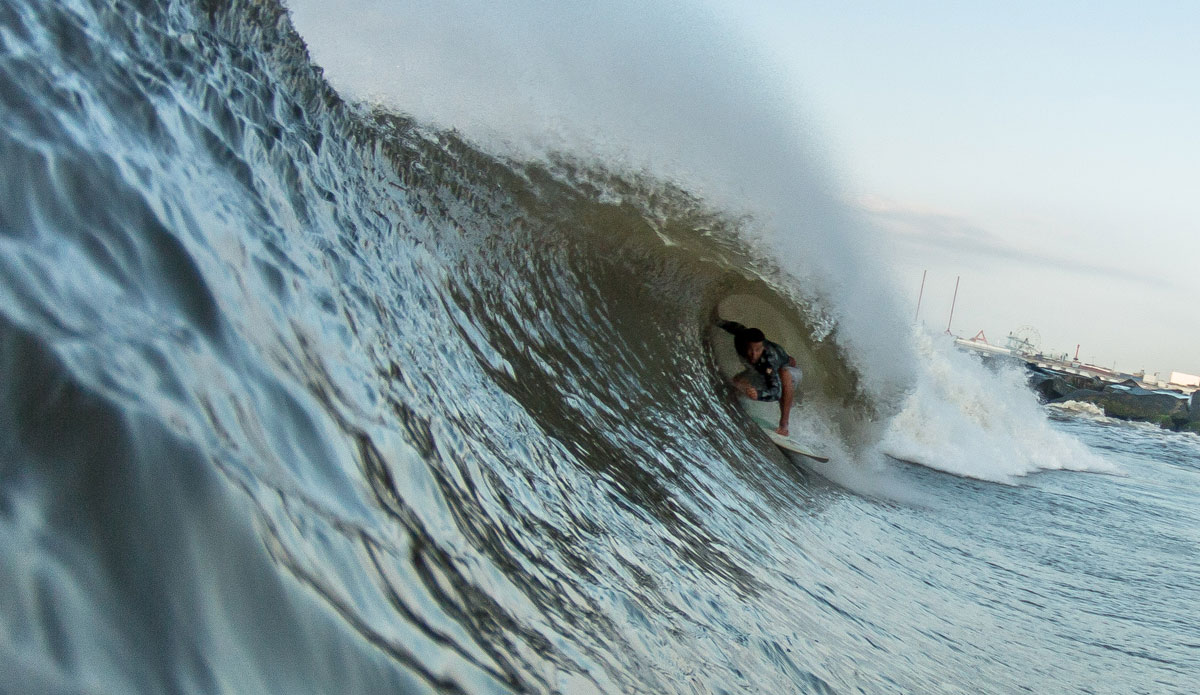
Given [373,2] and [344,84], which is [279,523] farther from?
[373,2]

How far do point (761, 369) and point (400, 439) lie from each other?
5423 millimetres

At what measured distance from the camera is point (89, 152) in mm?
1345

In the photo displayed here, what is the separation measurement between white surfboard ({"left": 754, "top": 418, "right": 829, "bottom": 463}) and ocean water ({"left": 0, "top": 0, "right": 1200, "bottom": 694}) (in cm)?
19

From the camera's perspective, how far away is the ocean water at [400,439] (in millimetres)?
818

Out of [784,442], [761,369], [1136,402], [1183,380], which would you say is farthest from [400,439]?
[1183,380]

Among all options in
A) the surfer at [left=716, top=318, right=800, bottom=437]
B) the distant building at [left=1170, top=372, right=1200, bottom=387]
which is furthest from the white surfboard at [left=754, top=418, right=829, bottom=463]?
the distant building at [left=1170, top=372, right=1200, bottom=387]

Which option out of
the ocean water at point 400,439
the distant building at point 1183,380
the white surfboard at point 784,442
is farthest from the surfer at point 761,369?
the distant building at point 1183,380

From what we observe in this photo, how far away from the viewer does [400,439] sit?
64.3 inches

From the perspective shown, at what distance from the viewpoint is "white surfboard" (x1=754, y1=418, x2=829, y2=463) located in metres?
6.34

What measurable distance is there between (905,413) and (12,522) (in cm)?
1062

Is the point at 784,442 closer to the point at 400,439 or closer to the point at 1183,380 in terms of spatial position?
the point at 400,439

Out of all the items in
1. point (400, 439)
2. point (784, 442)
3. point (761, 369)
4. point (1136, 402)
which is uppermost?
point (1136, 402)

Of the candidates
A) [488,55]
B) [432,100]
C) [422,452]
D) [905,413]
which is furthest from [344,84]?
[905,413]

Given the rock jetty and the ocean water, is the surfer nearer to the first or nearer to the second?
the ocean water
